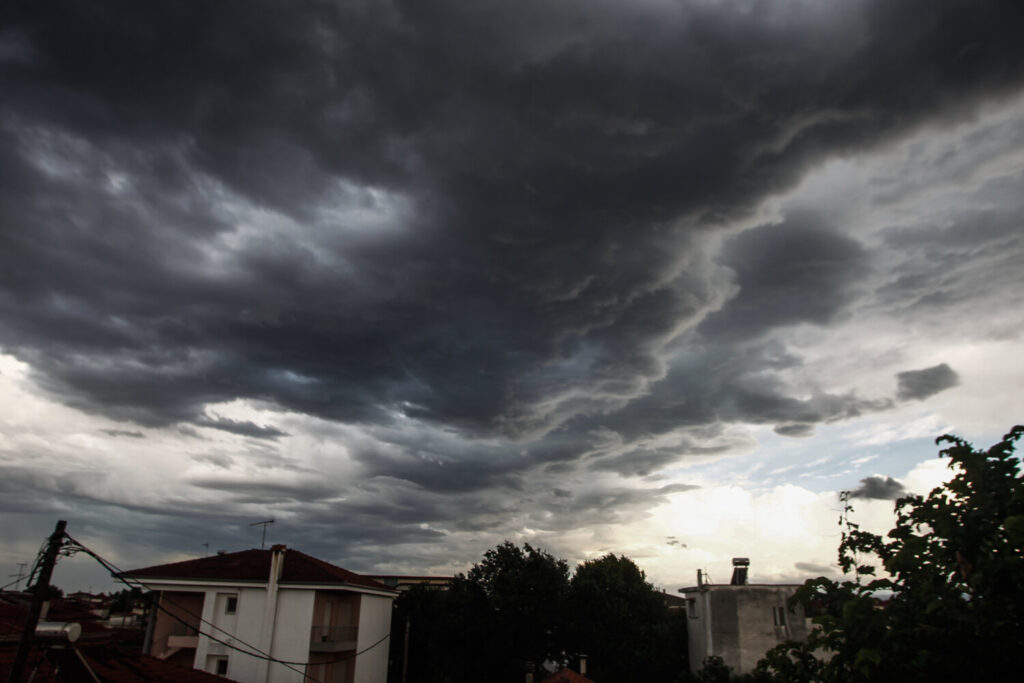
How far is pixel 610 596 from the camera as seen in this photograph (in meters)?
53.3

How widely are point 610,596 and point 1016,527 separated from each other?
170 feet

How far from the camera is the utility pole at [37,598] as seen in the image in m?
11.6

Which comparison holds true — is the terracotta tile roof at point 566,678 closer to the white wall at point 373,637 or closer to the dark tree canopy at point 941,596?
the white wall at point 373,637

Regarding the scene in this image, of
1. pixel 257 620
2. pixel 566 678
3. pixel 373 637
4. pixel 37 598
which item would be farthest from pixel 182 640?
pixel 37 598

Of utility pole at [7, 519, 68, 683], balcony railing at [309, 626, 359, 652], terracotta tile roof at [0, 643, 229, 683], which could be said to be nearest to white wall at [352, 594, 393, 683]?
balcony railing at [309, 626, 359, 652]

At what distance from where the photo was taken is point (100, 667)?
741 inches

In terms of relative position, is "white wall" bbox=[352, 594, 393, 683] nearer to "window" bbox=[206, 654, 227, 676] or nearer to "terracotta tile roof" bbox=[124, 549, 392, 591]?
"terracotta tile roof" bbox=[124, 549, 392, 591]

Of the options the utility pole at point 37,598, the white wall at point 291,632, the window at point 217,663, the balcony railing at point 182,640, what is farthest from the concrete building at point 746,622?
the utility pole at point 37,598

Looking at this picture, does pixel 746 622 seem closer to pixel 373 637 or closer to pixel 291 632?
pixel 373 637

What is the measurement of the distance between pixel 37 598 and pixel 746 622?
43.1 metres

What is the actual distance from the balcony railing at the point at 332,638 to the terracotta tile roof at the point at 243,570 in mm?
2939

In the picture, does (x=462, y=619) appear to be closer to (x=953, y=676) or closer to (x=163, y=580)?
(x=163, y=580)

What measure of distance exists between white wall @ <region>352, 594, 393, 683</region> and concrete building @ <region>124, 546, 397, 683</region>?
1013mm

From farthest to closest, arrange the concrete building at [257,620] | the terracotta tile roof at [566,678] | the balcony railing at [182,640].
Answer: the terracotta tile roof at [566,678] → the balcony railing at [182,640] → the concrete building at [257,620]
